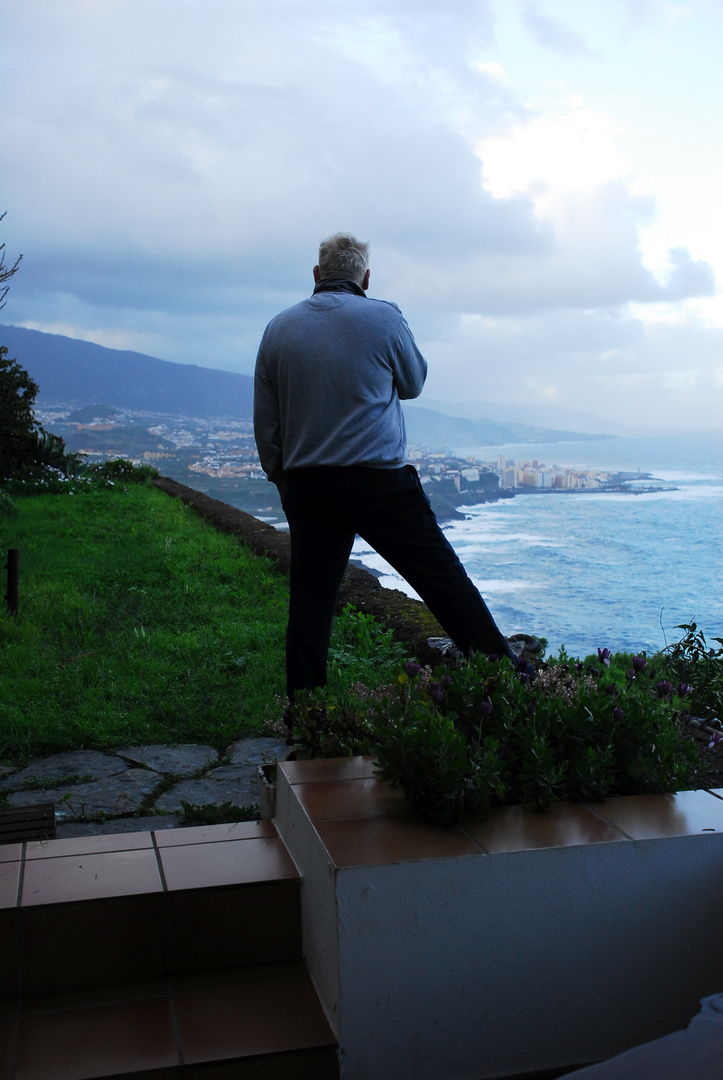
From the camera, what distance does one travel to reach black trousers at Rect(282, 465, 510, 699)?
2.84m

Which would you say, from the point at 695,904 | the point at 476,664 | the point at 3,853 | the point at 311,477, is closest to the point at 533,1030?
the point at 695,904

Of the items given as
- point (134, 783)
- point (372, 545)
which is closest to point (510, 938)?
point (372, 545)

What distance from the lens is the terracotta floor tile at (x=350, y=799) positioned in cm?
201

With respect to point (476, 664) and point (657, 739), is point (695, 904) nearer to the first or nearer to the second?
point (657, 739)

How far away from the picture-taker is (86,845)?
2.33 meters

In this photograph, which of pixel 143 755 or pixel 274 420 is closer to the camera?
pixel 274 420

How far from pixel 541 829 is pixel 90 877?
3.67 ft

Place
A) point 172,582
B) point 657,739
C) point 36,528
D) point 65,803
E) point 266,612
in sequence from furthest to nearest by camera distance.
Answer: point 36,528, point 172,582, point 266,612, point 65,803, point 657,739

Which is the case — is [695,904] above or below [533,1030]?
above

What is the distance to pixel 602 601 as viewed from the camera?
6.62 meters

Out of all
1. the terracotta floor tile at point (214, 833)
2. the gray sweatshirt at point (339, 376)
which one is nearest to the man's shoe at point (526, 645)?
the gray sweatshirt at point (339, 376)

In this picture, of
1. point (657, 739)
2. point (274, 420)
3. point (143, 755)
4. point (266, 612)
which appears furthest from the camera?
point (266, 612)

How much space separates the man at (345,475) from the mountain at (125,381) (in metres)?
Result: 25.5

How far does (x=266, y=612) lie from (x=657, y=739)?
3709 mm
